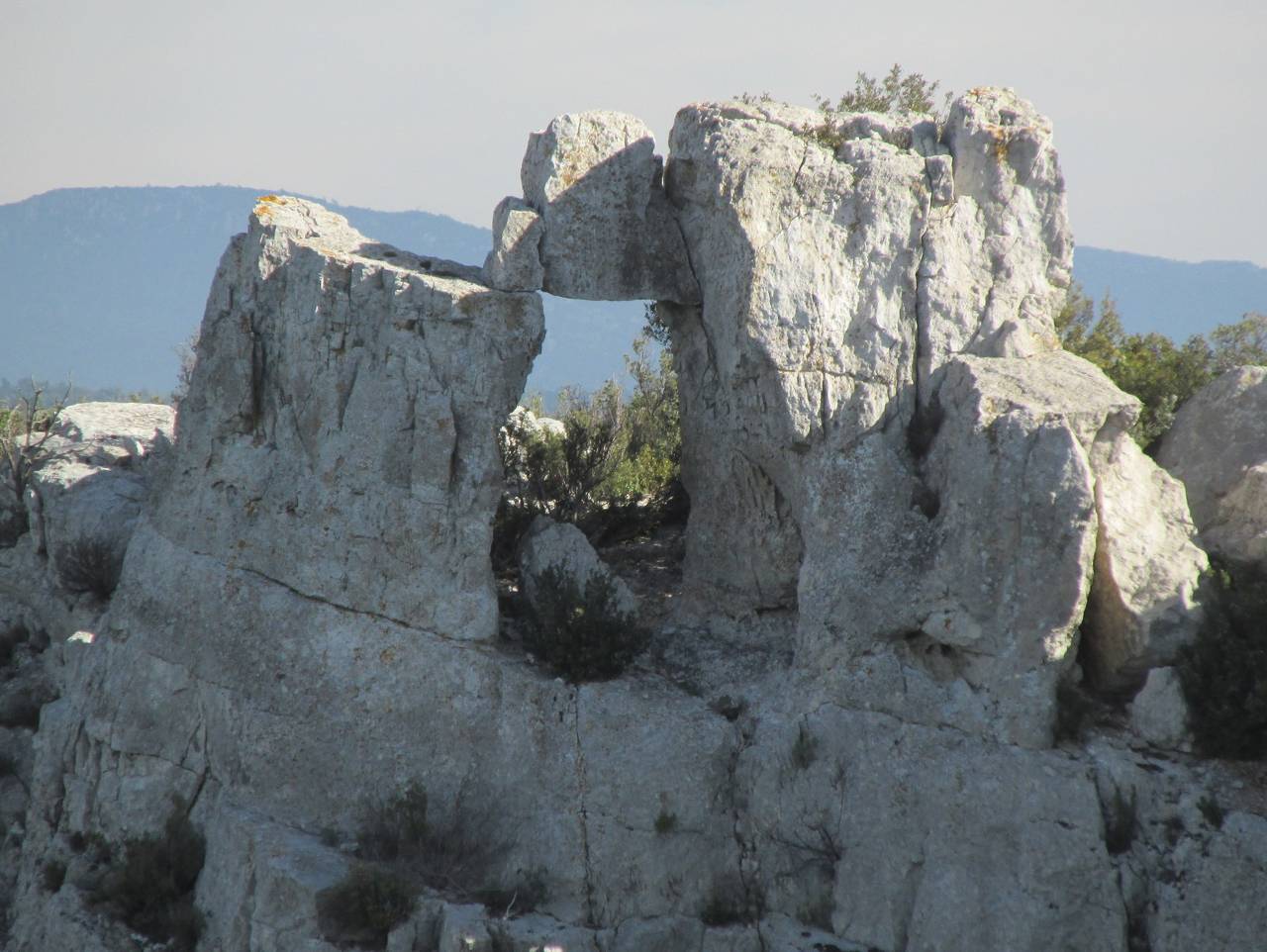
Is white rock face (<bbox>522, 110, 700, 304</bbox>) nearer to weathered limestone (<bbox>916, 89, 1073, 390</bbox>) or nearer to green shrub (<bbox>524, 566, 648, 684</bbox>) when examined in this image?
weathered limestone (<bbox>916, 89, 1073, 390</bbox>)

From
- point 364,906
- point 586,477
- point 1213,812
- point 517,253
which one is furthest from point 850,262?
point 364,906

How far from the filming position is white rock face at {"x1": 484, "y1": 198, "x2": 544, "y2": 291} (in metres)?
13.1

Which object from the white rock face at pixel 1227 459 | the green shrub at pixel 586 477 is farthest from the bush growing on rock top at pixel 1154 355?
the green shrub at pixel 586 477

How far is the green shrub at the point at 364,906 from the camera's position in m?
11.5

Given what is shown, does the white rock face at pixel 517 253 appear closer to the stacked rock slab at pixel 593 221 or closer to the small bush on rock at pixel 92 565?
the stacked rock slab at pixel 593 221

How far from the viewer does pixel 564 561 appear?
14.1m

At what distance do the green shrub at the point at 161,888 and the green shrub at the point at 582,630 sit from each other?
4776 mm

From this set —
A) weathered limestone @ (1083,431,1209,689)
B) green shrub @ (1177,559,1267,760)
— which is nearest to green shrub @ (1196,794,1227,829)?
green shrub @ (1177,559,1267,760)

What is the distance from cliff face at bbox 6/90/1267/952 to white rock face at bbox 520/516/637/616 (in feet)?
3.48

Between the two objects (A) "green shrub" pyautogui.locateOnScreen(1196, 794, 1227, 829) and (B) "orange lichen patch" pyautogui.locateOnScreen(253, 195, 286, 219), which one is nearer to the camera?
(A) "green shrub" pyautogui.locateOnScreen(1196, 794, 1227, 829)

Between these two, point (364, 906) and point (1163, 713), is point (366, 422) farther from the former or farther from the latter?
point (1163, 713)

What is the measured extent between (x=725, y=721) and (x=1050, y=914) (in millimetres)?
3831

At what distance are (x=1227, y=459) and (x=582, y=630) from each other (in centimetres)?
764

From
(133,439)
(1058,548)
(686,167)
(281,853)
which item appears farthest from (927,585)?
Answer: (133,439)
